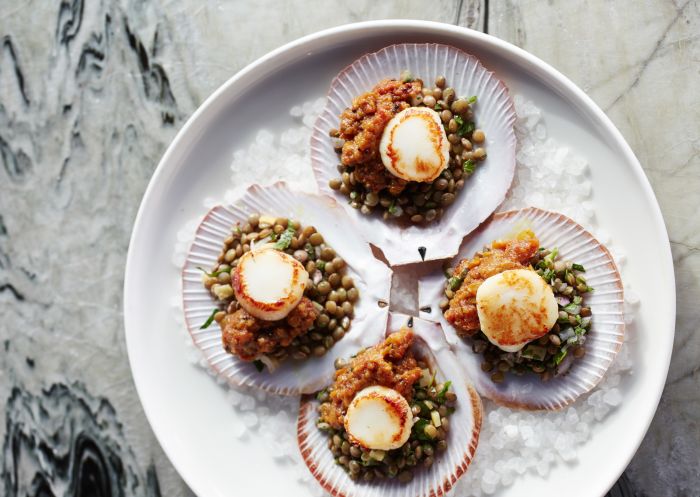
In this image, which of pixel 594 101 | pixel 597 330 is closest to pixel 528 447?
pixel 597 330

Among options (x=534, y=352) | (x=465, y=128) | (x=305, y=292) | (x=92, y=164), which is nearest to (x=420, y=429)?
(x=534, y=352)

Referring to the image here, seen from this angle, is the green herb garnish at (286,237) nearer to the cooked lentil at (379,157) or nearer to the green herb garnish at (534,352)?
the cooked lentil at (379,157)

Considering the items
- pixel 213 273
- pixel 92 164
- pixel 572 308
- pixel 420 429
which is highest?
pixel 92 164

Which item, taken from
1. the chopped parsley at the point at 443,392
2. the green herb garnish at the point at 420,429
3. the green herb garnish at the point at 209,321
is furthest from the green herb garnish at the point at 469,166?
the green herb garnish at the point at 209,321

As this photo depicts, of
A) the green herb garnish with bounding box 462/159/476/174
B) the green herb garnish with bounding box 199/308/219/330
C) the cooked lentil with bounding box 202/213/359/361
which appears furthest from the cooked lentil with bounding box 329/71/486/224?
the green herb garnish with bounding box 199/308/219/330

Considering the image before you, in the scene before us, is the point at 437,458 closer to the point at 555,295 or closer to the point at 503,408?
the point at 503,408
